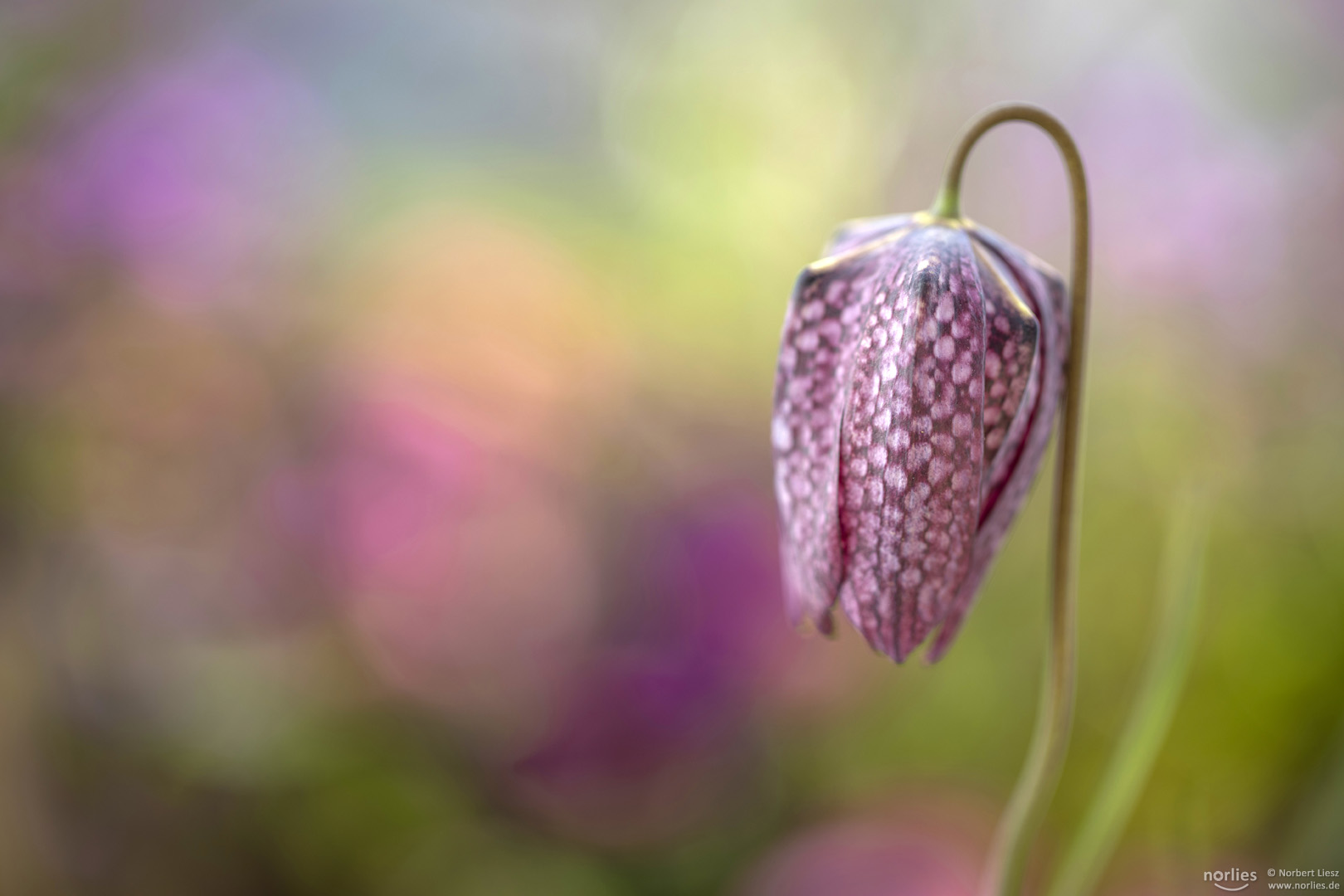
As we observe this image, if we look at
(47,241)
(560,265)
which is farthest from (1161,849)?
(47,241)

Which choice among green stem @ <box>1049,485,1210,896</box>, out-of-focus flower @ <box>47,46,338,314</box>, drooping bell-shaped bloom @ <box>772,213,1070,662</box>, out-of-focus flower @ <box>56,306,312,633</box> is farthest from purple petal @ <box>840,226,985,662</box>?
out-of-focus flower @ <box>47,46,338,314</box>

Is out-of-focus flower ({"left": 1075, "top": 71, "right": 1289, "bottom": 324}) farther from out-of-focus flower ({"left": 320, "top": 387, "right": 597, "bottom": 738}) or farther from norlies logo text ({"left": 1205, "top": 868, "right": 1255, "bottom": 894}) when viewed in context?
out-of-focus flower ({"left": 320, "top": 387, "right": 597, "bottom": 738})

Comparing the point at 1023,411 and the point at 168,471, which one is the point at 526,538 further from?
the point at 1023,411

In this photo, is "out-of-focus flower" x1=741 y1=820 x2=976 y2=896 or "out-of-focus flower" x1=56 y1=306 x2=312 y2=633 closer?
"out-of-focus flower" x1=741 y1=820 x2=976 y2=896

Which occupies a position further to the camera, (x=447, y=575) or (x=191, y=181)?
(x=191, y=181)

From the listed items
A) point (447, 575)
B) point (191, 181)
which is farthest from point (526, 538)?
point (191, 181)
